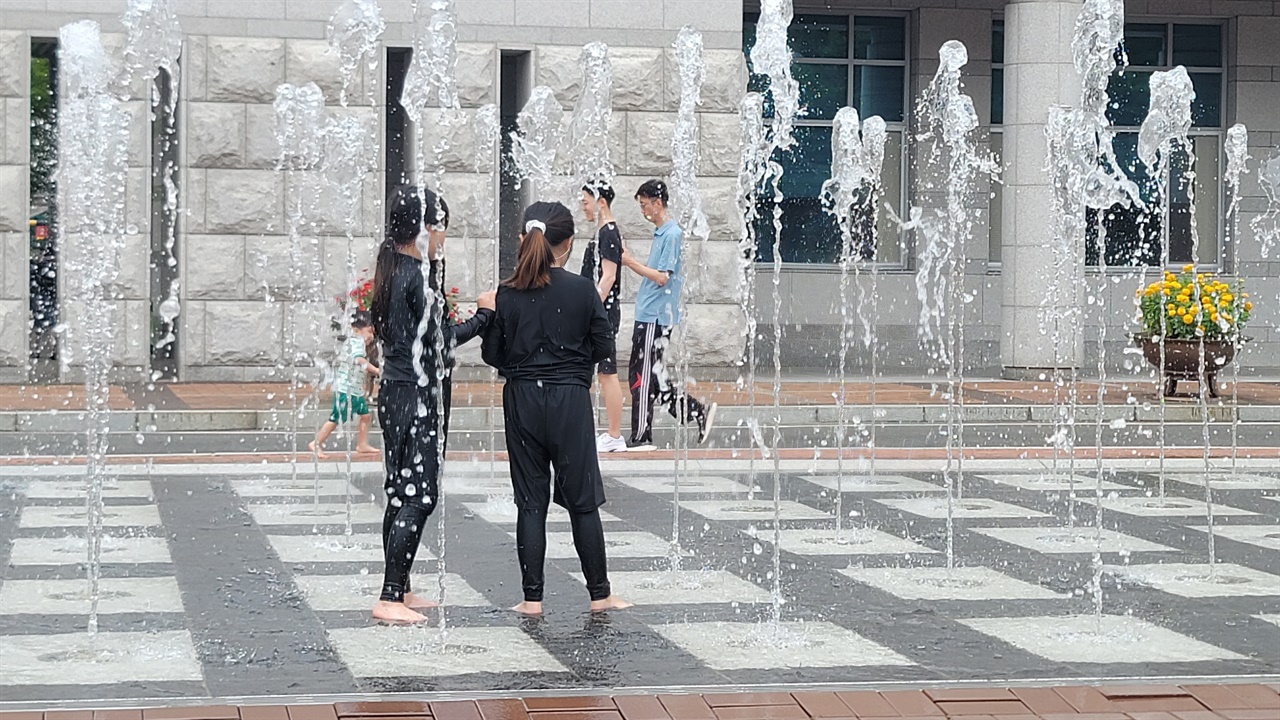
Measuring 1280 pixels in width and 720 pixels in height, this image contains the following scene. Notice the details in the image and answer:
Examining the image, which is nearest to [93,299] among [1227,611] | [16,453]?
[16,453]

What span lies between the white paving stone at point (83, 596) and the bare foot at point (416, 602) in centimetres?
87

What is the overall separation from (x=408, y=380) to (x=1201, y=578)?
11.8 feet

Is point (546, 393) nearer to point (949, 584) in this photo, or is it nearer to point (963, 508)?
point (949, 584)

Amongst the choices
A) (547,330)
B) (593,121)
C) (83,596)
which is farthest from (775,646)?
(593,121)

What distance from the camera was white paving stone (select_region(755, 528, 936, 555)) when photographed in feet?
31.6

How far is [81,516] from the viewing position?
415 inches

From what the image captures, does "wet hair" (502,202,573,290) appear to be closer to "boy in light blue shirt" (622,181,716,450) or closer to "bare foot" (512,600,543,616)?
"bare foot" (512,600,543,616)

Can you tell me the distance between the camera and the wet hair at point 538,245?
791 centimetres

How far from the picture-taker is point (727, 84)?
21.0 meters

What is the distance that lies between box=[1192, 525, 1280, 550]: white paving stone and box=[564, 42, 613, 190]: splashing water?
10346 mm

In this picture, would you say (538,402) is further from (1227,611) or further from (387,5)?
(387,5)

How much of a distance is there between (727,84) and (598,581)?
13.6m

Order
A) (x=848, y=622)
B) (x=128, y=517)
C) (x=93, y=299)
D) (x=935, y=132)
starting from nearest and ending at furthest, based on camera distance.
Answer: (x=848, y=622) → (x=128, y=517) → (x=93, y=299) → (x=935, y=132)

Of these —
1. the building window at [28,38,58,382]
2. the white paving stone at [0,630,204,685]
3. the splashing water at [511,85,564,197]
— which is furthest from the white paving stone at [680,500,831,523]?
the building window at [28,38,58,382]
